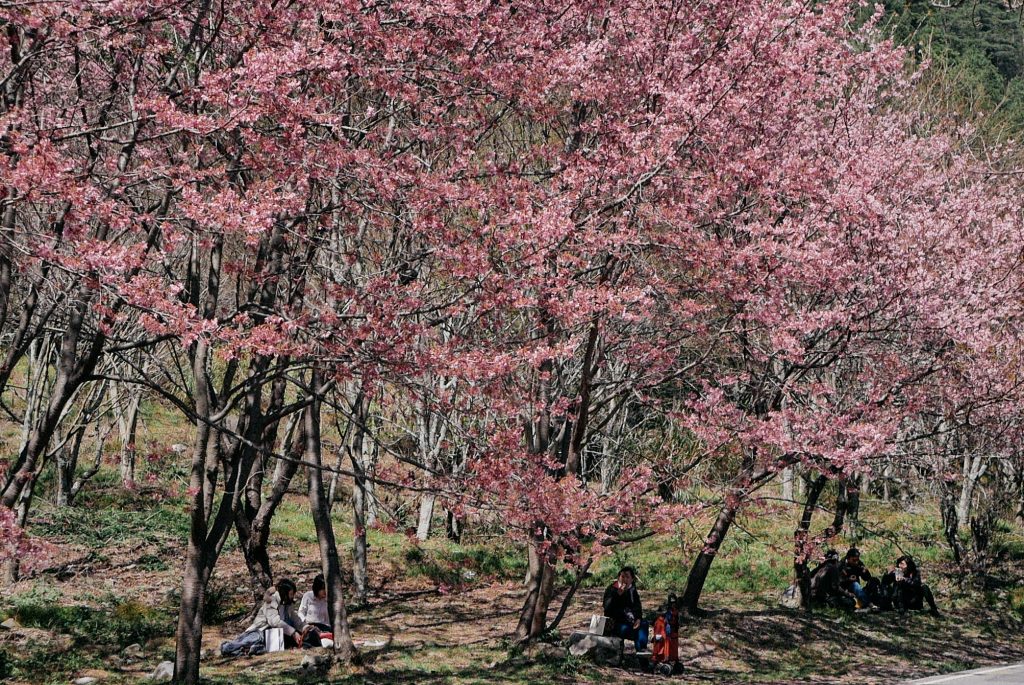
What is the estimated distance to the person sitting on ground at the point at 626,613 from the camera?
13469 millimetres

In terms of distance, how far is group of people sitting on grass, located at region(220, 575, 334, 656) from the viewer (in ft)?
42.8

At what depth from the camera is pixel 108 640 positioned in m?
13.9

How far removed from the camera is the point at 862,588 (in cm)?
1836

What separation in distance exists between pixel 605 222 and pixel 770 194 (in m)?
2.95

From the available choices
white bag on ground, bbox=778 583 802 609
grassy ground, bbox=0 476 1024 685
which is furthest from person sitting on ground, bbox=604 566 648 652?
white bag on ground, bbox=778 583 802 609

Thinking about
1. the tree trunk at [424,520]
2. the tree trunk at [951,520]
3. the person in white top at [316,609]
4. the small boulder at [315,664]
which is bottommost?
the small boulder at [315,664]

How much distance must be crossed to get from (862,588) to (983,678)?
564 cm

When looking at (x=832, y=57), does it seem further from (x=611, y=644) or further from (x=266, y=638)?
(x=266, y=638)

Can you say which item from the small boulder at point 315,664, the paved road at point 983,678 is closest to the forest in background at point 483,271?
the small boulder at point 315,664

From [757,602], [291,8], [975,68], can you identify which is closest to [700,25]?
[291,8]

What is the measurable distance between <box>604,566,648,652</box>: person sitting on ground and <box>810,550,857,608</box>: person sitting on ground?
559cm

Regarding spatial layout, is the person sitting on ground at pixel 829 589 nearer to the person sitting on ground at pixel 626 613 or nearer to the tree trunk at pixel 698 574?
the tree trunk at pixel 698 574

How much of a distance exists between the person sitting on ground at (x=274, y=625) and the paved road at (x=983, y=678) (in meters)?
7.58

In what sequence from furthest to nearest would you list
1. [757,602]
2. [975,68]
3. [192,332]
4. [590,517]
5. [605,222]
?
[975,68] → [757,602] → [605,222] → [590,517] → [192,332]
